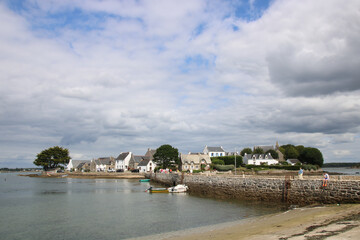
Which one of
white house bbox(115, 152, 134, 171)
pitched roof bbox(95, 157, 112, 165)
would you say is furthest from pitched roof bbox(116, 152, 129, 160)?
pitched roof bbox(95, 157, 112, 165)

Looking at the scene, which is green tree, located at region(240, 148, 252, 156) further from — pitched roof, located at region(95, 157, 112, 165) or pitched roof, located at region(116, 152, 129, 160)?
pitched roof, located at region(95, 157, 112, 165)

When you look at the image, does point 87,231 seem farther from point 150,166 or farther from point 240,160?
point 150,166

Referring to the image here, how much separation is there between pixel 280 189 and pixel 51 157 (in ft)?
409

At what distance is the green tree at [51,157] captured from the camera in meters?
130

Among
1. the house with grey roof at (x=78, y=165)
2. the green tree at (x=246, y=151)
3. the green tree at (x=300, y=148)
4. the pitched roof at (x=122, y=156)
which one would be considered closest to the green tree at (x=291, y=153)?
the green tree at (x=300, y=148)

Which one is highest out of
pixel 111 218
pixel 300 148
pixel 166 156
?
pixel 300 148

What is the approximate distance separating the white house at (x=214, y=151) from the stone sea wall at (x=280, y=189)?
89.2 meters

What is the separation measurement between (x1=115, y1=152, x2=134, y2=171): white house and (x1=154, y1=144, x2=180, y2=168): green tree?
39.7 m

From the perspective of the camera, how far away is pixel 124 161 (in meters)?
131

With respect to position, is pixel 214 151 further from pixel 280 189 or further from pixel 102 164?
pixel 280 189

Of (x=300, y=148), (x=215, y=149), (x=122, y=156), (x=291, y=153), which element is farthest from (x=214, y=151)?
(x=122, y=156)

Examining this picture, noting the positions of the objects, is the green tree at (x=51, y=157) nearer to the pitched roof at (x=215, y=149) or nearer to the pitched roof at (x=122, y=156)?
the pitched roof at (x=122, y=156)

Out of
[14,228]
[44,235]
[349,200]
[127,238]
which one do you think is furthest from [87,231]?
[349,200]

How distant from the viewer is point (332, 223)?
15.3 metres
